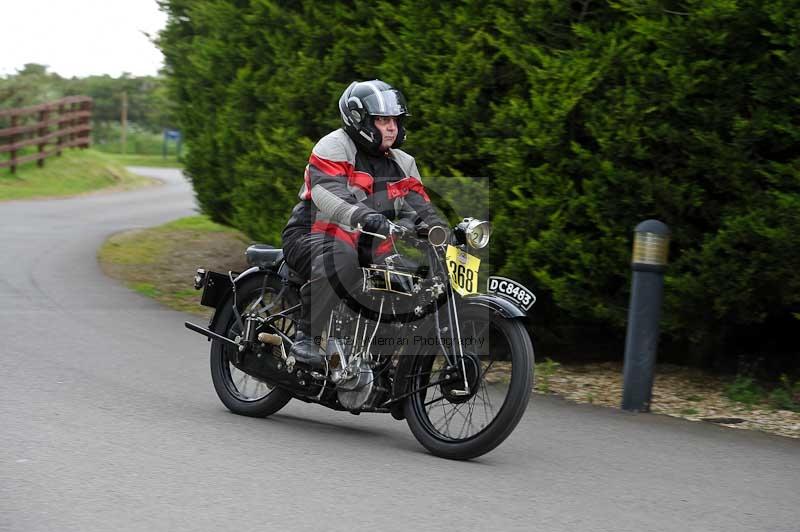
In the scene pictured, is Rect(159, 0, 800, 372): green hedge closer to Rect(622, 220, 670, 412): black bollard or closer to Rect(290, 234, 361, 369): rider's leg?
Rect(622, 220, 670, 412): black bollard

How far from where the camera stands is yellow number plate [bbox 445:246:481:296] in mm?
6273

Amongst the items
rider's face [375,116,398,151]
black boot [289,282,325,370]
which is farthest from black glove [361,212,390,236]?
black boot [289,282,325,370]

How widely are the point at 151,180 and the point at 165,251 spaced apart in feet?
56.2

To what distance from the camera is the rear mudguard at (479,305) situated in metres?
6.13

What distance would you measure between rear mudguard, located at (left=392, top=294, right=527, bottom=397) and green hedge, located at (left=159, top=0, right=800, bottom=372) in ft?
6.88

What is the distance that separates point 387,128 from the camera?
669cm

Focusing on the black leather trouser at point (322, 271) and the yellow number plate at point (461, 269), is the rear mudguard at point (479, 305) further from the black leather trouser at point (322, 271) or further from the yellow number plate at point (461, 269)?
the black leather trouser at point (322, 271)

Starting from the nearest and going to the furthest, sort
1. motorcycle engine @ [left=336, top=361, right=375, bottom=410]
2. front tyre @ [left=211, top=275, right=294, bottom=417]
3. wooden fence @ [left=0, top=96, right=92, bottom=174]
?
1. motorcycle engine @ [left=336, top=361, right=375, bottom=410]
2. front tyre @ [left=211, top=275, right=294, bottom=417]
3. wooden fence @ [left=0, top=96, right=92, bottom=174]

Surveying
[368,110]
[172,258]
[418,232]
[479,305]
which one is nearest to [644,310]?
[479,305]

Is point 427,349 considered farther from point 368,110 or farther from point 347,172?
point 368,110

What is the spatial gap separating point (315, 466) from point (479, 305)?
48.0 inches

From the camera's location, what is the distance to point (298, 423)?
7.22 meters

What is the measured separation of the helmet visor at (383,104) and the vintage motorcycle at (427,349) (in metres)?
0.74

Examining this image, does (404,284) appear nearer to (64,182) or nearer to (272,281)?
(272,281)
